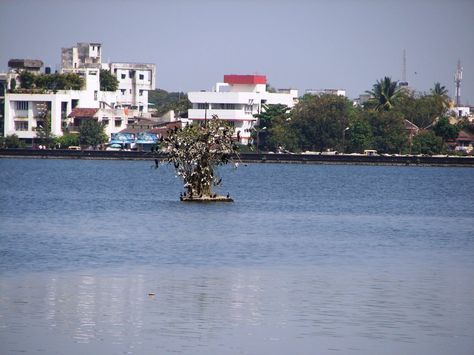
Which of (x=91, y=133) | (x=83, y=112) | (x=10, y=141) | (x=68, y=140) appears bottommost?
(x=10, y=141)

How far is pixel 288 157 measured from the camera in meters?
138

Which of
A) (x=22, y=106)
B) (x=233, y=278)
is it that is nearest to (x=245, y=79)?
(x=22, y=106)

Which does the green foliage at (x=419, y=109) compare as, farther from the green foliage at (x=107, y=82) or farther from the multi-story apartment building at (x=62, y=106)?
the green foliage at (x=107, y=82)

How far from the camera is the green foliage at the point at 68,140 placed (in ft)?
466

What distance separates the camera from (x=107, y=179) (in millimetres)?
92438

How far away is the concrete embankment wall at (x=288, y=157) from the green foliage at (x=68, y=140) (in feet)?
7.52

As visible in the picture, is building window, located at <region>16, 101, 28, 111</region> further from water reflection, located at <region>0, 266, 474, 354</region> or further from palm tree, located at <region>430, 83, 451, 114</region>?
water reflection, located at <region>0, 266, 474, 354</region>

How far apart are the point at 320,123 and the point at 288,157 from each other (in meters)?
5.96

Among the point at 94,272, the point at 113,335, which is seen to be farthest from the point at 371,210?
the point at 113,335

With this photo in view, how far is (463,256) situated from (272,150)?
106 m

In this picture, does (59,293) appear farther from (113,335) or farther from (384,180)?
(384,180)

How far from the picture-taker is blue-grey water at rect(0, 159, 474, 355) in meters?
22.9

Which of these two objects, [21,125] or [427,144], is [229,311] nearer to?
[427,144]

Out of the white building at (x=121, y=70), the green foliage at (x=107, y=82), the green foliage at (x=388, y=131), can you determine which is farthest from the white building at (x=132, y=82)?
the green foliage at (x=388, y=131)
